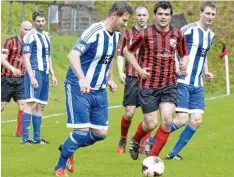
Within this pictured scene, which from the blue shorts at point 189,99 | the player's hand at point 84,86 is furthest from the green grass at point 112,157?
the player's hand at point 84,86

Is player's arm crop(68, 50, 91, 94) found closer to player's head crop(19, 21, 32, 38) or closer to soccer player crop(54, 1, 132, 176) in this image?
soccer player crop(54, 1, 132, 176)

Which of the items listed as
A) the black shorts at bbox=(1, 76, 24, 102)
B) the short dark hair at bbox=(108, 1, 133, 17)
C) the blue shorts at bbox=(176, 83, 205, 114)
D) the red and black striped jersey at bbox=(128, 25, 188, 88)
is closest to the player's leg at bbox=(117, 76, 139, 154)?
the blue shorts at bbox=(176, 83, 205, 114)

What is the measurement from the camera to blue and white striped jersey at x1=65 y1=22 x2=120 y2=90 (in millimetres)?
10383

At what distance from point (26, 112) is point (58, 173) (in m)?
5.19

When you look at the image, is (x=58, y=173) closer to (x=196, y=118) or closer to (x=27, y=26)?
(x=196, y=118)

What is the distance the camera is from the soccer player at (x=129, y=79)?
1367 cm

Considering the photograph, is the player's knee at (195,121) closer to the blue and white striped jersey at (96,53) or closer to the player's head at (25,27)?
the blue and white striped jersey at (96,53)

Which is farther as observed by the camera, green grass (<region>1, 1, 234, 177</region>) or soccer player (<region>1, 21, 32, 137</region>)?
soccer player (<region>1, 21, 32, 137</region>)

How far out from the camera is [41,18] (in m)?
15.1

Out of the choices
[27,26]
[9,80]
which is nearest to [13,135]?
[9,80]

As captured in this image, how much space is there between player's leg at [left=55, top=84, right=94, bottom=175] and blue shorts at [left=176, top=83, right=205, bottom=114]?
2769 millimetres

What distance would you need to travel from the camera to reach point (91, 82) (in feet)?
34.8

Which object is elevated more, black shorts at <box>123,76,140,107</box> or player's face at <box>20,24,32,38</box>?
player's face at <box>20,24,32,38</box>

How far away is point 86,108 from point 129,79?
352 centimetres
